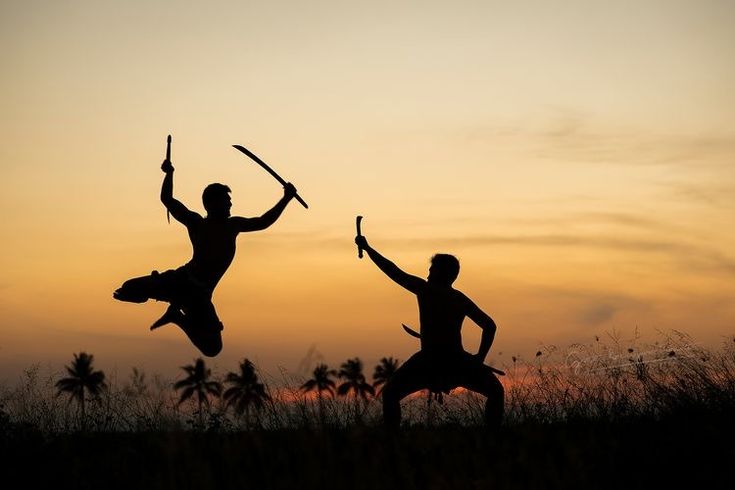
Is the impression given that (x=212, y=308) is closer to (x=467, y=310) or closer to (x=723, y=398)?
(x=467, y=310)

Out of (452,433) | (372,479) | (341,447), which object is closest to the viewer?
(372,479)

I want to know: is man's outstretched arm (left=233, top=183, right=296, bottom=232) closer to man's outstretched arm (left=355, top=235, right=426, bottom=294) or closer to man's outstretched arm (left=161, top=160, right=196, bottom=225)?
man's outstretched arm (left=161, top=160, right=196, bottom=225)

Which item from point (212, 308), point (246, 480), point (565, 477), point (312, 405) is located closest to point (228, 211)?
point (212, 308)

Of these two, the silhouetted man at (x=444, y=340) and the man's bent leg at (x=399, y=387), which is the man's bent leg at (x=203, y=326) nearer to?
the silhouetted man at (x=444, y=340)

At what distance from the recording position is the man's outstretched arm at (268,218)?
42.1 ft

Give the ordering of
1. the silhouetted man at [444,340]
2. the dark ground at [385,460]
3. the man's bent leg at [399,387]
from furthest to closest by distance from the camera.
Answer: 1. the silhouetted man at [444,340]
2. the man's bent leg at [399,387]
3. the dark ground at [385,460]

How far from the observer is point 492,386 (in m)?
11.0

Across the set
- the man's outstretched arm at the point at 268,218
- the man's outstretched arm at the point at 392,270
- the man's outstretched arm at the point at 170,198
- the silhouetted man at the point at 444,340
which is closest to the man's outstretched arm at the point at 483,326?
the silhouetted man at the point at 444,340

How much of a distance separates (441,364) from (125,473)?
12.7 ft

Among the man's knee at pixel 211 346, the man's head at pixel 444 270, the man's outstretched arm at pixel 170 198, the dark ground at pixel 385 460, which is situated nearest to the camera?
the dark ground at pixel 385 460

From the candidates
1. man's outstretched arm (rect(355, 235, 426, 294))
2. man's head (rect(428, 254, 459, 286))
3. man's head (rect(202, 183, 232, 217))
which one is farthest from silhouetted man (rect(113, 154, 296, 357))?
man's head (rect(428, 254, 459, 286))

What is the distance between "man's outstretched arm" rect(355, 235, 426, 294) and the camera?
10.9m

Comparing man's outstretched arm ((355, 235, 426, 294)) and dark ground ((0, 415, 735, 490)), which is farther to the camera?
man's outstretched arm ((355, 235, 426, 294))

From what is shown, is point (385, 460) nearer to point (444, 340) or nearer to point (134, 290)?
point (444, 340)
